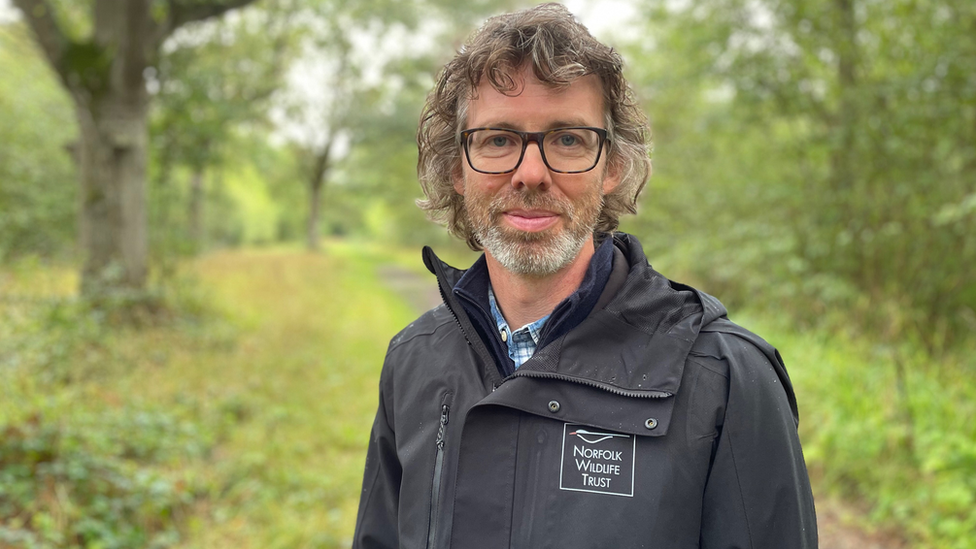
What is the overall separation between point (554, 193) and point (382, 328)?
9.76 meters

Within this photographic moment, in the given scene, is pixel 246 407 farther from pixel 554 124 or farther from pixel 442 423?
pixel 554 124

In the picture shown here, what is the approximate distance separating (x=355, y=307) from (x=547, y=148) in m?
12.3

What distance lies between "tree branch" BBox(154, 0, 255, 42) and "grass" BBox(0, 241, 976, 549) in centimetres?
348

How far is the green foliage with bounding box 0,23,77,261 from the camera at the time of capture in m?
9.86

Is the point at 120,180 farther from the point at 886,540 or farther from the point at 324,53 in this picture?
the point at 324,53

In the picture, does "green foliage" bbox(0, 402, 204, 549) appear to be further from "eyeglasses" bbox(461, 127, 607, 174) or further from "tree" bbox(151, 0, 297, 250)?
"tree" bbox(151, 0, 297, 250)

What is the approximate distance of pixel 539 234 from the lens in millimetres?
1753

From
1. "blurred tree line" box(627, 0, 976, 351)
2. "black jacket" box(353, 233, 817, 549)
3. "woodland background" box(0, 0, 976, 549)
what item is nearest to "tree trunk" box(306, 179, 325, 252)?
"woodland background" box(0, 0, 976, 549)

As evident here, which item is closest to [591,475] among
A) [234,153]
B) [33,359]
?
[33,359]

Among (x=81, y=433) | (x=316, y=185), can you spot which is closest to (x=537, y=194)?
(x=81, y=433)

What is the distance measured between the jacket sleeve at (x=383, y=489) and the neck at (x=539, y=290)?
427 mm

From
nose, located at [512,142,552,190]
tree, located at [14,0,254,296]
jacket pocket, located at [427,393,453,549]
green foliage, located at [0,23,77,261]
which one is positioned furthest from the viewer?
green foliage, located at [0,23,77,261]

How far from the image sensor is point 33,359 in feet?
18.3

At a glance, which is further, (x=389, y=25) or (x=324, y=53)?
(x=324, y=53)
